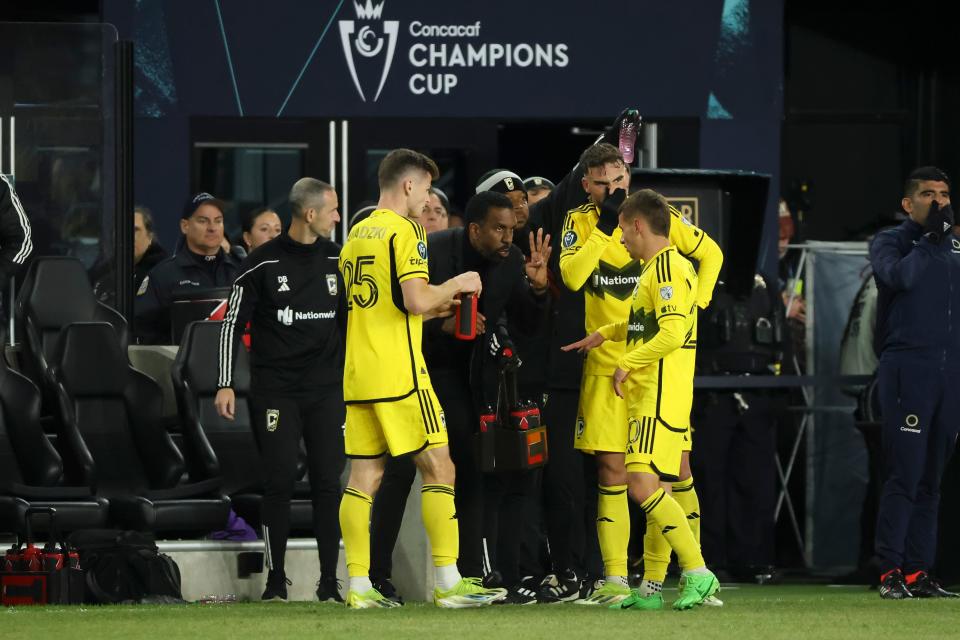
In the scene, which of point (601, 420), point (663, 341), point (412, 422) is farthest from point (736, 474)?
point (412, 422)

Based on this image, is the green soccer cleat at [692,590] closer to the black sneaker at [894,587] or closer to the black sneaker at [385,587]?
the black sneaker at [385,587]

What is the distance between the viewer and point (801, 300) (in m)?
14.0

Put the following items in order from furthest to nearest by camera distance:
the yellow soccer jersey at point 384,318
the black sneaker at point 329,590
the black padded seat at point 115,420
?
the black padded seat at point 115,420, the black sneaker at point 329,590, the yellow soccer jersey at point 384,318

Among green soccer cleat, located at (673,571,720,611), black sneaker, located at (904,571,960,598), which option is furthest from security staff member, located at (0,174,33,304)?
black sneaker, located at (904,571,960,598)

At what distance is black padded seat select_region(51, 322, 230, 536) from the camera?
10695 mm

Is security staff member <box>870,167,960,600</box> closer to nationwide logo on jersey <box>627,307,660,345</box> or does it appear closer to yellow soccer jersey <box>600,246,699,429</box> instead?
yellow soccer jersey <box>600,246,699,429</box>

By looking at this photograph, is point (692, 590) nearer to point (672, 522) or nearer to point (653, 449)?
point (672, 522)

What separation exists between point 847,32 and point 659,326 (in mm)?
8744

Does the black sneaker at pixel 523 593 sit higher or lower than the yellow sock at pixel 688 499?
lower

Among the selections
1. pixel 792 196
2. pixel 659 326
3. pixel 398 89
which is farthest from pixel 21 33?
pixel 792 196

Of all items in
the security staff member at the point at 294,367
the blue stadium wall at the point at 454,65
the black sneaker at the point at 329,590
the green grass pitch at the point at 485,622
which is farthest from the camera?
the blue stadium wall at the point at 454,65

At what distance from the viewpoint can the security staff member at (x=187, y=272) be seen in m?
12.2

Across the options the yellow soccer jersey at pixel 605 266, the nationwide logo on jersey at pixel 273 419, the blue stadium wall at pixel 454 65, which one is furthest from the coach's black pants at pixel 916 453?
the blue stadium wall at pixel 454 65

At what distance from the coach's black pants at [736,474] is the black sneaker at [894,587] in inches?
79.6
